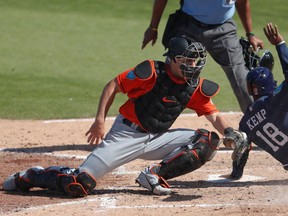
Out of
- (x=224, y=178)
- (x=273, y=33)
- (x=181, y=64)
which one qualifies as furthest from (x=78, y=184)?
(x=273, y=33)

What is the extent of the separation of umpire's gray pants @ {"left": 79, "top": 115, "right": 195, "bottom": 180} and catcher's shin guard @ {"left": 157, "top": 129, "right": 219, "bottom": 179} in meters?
0.12

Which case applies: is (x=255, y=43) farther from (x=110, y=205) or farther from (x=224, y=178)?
(x=110, y=205)

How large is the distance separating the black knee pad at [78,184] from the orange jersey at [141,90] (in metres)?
0.60

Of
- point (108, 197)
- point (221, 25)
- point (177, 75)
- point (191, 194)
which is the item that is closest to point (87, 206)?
point (108, 197)

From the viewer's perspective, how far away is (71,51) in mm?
13344

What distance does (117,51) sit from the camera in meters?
13.4

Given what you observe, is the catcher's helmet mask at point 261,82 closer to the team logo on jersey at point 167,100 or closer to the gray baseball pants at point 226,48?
the team logo on jersey at point 167,100

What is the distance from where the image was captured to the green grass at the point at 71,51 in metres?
10.4

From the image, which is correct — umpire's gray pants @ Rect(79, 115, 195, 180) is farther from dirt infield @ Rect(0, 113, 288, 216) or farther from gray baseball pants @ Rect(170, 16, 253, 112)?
gray baseball pants @ Rect(170, 16, 253, 112)

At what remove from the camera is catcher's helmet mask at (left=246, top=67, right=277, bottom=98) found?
652cm

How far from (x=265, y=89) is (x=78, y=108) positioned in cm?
396

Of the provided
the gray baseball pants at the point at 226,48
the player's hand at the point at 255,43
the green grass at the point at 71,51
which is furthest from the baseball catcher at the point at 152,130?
the green grass at the point at 71,51

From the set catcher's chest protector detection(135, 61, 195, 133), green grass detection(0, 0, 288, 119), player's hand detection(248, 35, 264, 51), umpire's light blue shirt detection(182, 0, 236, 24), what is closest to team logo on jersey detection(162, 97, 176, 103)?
catcher's chest protector detection(135, 61, 195, 133)

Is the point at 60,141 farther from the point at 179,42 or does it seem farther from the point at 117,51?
the point at 117,51
